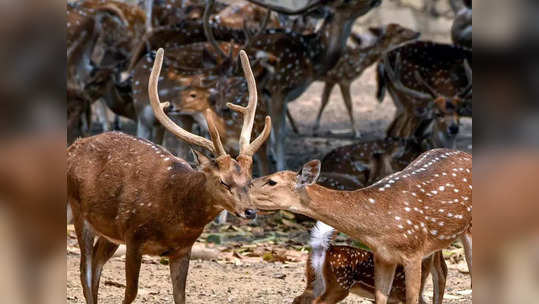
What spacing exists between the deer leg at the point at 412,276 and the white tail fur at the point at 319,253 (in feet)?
1.88

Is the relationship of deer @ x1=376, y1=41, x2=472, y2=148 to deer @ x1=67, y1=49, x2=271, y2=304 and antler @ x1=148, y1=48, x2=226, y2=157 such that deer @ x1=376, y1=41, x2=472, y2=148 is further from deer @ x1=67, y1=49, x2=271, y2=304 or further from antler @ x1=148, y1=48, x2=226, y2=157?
antler @ x1=148, y1=48, x2=226, y2=157

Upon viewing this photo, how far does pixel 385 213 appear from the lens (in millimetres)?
5055

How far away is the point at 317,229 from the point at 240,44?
A: 5086mm

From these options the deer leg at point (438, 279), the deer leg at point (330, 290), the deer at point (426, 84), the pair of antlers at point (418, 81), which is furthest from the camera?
the pair of antlers at point (418, 81)

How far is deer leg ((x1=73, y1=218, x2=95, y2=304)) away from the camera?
536 centimetres

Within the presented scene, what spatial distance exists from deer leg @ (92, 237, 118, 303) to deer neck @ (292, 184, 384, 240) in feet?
4.09

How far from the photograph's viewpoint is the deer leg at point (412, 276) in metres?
4.95

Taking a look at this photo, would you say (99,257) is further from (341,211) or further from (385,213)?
(385,213)

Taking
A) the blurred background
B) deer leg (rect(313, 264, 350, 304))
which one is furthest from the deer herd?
the blurred background

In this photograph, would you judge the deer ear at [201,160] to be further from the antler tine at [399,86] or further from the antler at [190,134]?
the antler tine at [399,86]

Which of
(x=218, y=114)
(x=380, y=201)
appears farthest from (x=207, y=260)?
(x=380, y=201)

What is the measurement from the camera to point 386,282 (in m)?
5.07

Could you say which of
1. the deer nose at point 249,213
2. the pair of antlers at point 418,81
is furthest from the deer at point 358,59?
the deer nose at point 249,213
